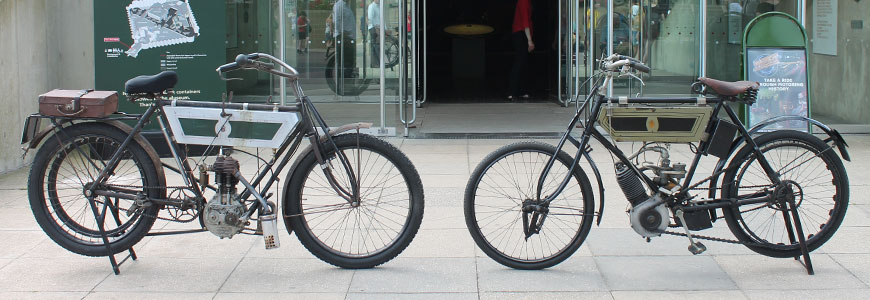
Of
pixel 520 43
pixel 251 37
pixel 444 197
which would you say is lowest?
pixel 444 197

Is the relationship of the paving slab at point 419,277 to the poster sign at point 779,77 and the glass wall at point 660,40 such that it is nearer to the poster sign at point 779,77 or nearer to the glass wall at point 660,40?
the poster sign at point 779,77

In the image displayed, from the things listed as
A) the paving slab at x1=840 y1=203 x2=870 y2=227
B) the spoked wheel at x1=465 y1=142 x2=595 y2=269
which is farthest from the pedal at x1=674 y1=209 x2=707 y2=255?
the paving slab at x1=840 y1=203 x2=870 y2=227

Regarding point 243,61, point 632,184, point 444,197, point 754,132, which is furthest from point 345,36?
point 754,132

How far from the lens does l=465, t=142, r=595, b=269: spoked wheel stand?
15.7 feet

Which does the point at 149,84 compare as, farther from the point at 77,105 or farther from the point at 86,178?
the point at 86,178

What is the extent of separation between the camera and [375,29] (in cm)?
1079

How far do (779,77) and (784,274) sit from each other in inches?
195

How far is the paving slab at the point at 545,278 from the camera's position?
183 inches

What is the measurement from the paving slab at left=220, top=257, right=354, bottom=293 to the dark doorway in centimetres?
924

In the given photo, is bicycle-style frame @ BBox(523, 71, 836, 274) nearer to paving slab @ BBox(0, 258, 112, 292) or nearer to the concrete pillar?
paving slab @ BBox(0, 258, 112, 292)

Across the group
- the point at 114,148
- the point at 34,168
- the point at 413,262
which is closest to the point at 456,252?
the point at 413,262

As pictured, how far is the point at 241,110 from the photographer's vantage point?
15.7ft

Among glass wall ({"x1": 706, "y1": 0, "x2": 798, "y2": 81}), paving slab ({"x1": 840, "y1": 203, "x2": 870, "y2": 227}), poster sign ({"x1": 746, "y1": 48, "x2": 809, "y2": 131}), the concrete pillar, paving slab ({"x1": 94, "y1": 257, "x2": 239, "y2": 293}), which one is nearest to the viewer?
paving slab ({"x1": 94, "y1": 257, "x2": 239, "y2": 293})

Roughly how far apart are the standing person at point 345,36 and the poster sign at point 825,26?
16.8ft
